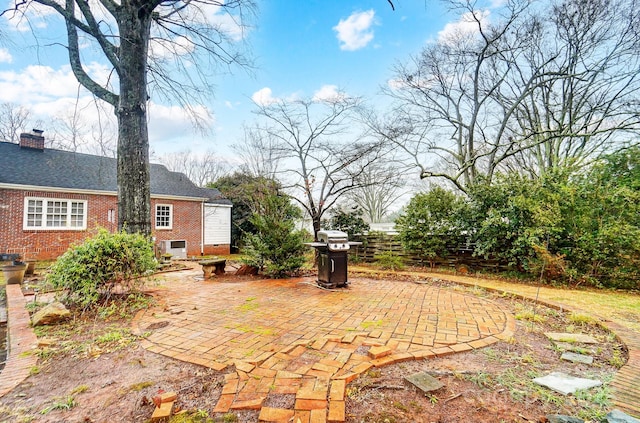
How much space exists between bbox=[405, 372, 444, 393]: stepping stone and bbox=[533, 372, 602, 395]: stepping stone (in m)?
0.76

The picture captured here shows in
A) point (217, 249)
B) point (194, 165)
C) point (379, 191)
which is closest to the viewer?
point (217, 249)

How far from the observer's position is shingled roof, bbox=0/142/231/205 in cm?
1045

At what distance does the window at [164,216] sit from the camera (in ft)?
44.2

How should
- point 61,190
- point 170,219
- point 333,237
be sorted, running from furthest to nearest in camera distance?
point 170,219 < point 61,190 < point 333,237

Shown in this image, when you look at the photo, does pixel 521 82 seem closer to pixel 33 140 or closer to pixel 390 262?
pixel 390 262

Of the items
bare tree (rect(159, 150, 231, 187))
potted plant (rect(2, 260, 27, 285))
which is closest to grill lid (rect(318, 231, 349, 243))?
potted plant (rect(2, 260, 27, 285))

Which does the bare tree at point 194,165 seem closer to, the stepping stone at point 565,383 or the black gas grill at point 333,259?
the black gas grill at point 333,259

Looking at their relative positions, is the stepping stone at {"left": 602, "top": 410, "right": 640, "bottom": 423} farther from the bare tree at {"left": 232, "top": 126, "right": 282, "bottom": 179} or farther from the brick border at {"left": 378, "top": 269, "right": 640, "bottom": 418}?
the bare tree at {"left": 232, "top": 126, "right": 282, "bottom": 179}

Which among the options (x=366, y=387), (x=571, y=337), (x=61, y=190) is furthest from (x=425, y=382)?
(x=61, y=190)

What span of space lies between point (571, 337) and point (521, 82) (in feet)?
37.5

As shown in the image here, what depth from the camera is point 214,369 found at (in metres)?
2.29

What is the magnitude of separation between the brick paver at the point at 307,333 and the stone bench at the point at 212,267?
4.79ft

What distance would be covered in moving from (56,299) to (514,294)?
706 centimetres

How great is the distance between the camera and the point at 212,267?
6812 millimetres
